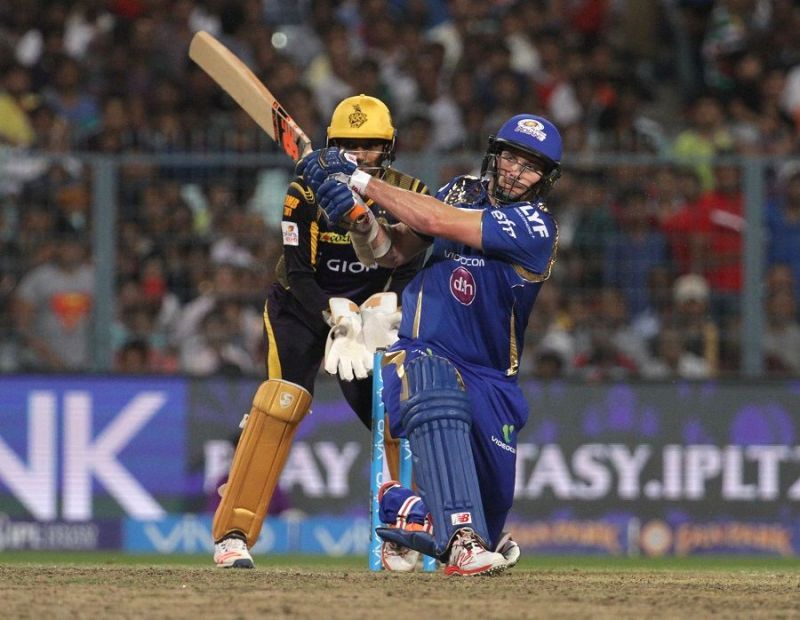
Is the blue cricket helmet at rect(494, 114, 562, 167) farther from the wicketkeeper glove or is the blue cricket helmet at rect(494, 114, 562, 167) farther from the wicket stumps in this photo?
the wicket stumps

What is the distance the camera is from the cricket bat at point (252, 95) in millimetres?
8398

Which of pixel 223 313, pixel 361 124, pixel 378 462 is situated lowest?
pixel 378 462

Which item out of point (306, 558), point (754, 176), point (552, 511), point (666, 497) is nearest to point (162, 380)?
point (306, 558)

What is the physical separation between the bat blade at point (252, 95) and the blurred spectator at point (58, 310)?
335 centimetres

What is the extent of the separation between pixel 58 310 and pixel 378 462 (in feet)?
15.4

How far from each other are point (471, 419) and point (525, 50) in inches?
341

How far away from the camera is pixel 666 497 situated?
11711 millimetres

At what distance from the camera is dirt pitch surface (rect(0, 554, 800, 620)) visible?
18.6 ft

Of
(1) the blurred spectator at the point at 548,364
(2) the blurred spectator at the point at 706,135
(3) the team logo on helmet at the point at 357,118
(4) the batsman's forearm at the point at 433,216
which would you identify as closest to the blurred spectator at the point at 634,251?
(1) the blurred spectator at the point at 548,364

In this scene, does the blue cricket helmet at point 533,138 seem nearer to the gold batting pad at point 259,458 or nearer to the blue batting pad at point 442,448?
the blue batting pad at point 442,448

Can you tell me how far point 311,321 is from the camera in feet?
26.5

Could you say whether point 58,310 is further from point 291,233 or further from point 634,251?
point 291,233

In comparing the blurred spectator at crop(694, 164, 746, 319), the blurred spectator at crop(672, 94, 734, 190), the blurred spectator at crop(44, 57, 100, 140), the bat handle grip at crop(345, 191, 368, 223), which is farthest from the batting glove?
the blurred spectator at crop(44, 57, 100, 140)

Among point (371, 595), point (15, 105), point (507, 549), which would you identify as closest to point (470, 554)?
point (371, 595)
